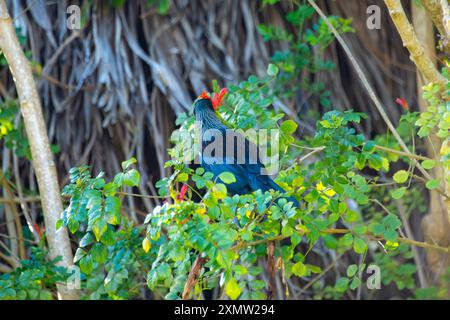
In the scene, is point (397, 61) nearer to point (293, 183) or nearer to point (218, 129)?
point (218, 129)

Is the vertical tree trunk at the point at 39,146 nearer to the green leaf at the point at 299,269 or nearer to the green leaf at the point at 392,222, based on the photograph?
the green leaf at the point at 299,269

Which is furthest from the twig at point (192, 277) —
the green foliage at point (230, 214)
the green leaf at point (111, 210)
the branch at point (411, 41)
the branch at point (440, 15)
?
the branch at point (440, 15)

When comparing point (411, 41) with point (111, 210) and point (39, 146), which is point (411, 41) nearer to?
point (111, 210)

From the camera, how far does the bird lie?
3.58 metres

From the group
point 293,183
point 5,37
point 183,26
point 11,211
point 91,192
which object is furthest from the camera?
point 183,26

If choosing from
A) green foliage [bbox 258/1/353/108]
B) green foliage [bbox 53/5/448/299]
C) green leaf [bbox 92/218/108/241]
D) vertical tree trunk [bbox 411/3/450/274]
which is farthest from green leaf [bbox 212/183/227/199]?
vertical tree trunk [bbox 411/3/450/274]

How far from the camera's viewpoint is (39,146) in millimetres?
3604

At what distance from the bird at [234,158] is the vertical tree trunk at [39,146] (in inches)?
29.1

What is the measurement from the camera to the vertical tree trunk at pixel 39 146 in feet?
11.7

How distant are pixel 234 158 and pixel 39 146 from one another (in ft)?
3.08

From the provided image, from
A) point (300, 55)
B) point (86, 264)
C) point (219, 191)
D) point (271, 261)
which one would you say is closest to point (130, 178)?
point (219, 191)

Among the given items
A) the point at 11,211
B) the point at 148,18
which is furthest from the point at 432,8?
the point at 11,211

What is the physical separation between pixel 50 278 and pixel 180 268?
0.89m

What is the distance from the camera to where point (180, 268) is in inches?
108
